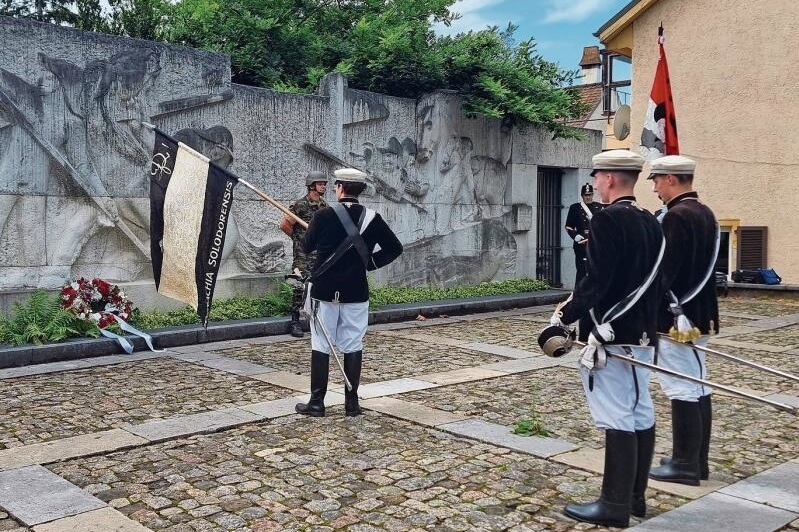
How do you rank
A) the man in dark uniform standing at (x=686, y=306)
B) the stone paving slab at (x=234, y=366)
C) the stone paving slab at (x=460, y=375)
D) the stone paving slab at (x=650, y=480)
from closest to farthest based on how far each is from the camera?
the stone paving slab at (x=650, y=480) < the man in dark uniform standing at (x=686, y=306) < the stone paving slab at (x=460, y=375) < the stone paving slab at (x=234, y=366)

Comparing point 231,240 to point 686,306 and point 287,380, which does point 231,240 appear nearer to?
point 287,380

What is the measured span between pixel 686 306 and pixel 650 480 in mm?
1046

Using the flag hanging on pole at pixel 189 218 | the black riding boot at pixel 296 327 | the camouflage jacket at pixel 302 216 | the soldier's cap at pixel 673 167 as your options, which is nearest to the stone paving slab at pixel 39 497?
the flag hanging on pole at pixel 189 218

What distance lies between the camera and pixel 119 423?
6.17 m

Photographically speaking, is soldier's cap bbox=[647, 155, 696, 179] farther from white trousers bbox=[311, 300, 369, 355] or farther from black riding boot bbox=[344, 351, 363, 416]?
black riding boot bbox=[344, 351, 363, 416]

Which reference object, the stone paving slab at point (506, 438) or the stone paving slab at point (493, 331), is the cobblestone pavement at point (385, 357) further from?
the stone paving slab at point (506, 438)

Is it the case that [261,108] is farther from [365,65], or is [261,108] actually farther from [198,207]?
[198,207]

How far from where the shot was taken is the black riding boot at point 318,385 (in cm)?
641

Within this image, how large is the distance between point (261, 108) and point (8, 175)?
3598 mm

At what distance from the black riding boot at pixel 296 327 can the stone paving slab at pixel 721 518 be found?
21.9ft

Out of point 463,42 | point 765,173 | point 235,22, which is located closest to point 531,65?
point 463,42

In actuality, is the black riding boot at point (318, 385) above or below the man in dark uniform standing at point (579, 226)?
below

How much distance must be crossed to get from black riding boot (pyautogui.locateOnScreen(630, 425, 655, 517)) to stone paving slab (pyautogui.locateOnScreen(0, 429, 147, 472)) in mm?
3188

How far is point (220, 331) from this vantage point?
1020 centimetres
